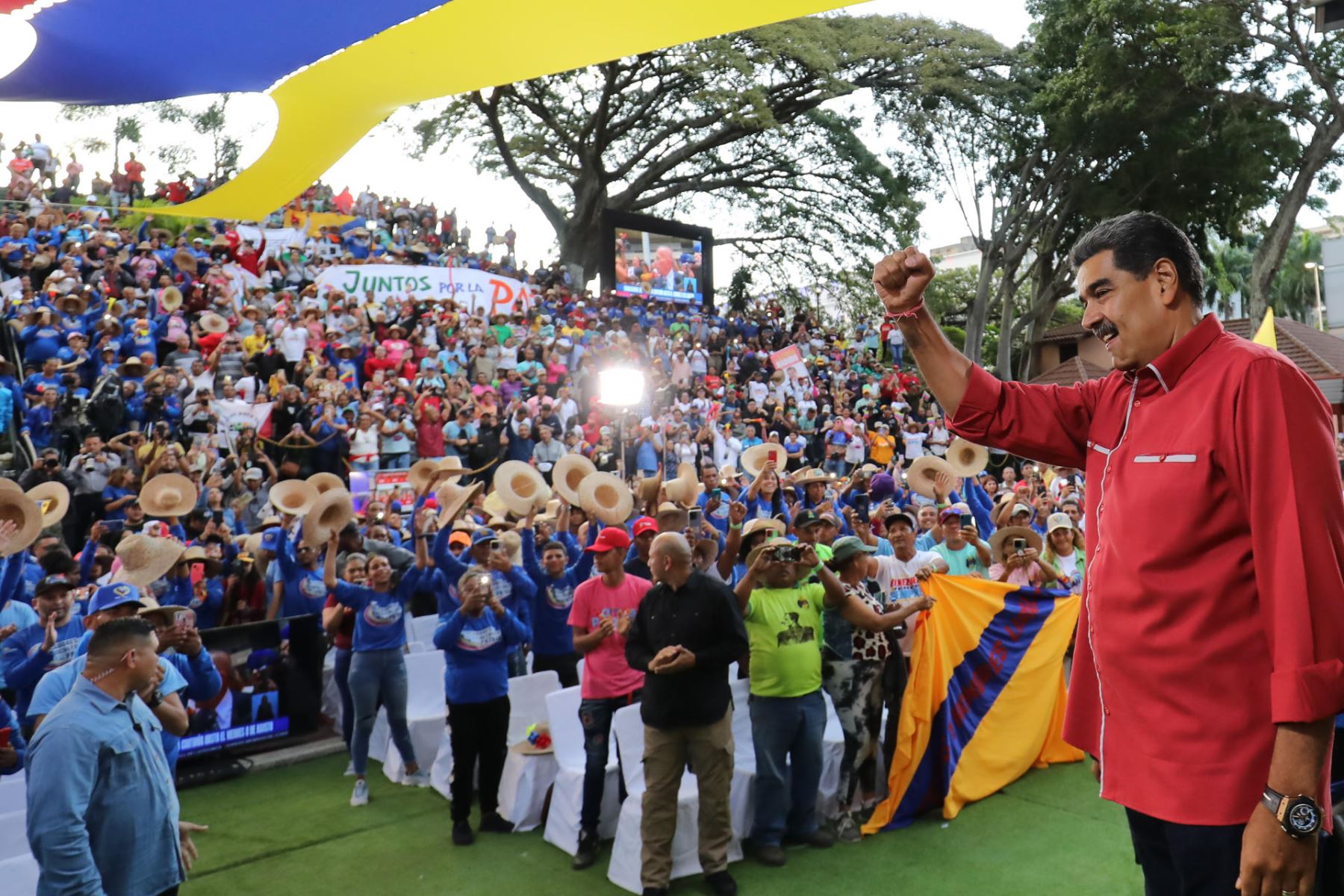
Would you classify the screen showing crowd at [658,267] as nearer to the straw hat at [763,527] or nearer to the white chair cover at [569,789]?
the straw hat at [763,527]

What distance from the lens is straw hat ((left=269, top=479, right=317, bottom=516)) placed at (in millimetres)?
9414

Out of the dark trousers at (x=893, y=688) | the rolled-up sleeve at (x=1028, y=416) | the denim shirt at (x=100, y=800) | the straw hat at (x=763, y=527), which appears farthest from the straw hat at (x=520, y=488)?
the rolled-up sleeve at (x=1028, y=416)

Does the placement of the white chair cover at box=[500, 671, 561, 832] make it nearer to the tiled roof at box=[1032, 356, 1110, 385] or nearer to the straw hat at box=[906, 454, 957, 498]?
the straw hat at box=[906, 454, 957, 498]

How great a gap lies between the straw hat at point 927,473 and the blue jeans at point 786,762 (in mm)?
4381

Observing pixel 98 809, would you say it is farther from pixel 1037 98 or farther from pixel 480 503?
pixel 1037 98

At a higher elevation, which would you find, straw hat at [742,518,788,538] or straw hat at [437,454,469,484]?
straw hat at [437,454,469,484]

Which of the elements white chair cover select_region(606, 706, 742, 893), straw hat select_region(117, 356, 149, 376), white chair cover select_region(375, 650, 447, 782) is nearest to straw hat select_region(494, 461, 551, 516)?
white chair cover select_region(375, 650, 447, 782)

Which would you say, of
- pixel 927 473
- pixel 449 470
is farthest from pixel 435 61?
pixel 449 470

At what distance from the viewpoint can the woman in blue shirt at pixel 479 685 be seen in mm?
6602

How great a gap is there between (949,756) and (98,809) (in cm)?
487

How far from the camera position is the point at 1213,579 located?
1498 millimetres

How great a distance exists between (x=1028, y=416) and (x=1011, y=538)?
6.52 metres

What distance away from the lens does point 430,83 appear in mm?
1945

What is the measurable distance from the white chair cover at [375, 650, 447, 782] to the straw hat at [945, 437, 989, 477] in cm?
553
